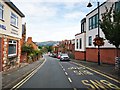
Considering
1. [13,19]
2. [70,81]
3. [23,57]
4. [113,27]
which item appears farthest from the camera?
[23,57]

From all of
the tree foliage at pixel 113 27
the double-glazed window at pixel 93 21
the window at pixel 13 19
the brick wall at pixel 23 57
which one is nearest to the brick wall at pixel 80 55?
the double-glazed window at pixel 93 21

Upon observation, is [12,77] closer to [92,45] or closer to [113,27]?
[113,27]

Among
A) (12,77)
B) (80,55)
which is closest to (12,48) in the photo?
(12,77)

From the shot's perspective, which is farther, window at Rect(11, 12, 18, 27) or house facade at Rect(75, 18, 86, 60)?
house facade at Rect(75, 18, 86, 60)

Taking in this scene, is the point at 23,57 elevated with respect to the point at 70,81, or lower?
elevated

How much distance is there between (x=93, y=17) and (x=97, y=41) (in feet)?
41.5

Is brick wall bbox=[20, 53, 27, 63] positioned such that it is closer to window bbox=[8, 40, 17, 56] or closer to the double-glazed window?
window bbox=[8, 40, 17, 56]

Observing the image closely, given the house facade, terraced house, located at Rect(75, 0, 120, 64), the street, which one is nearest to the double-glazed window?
terraced house, located at Rect(75, 0, 120, 64)

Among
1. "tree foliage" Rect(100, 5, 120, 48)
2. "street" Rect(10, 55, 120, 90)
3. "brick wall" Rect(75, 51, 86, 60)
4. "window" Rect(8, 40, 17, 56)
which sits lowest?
"street" Rect(10, 55, 120, 90)

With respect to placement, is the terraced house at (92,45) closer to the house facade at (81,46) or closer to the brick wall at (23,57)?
the house facade at (81,46)

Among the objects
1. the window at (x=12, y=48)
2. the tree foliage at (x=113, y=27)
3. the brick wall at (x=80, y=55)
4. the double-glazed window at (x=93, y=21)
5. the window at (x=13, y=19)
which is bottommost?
the brick wall at (x=80, y=55)

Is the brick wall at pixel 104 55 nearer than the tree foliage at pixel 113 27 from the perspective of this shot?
No

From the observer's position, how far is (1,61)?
18.7 metres

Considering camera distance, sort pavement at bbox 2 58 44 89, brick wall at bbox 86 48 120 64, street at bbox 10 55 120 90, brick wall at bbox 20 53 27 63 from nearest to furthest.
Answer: street at bbox 10 55 120 90
pavement at bbox 2 58 44 89
brick wall at bbox 86 48 120 64
brick wall at bbox 20 53 27 63
